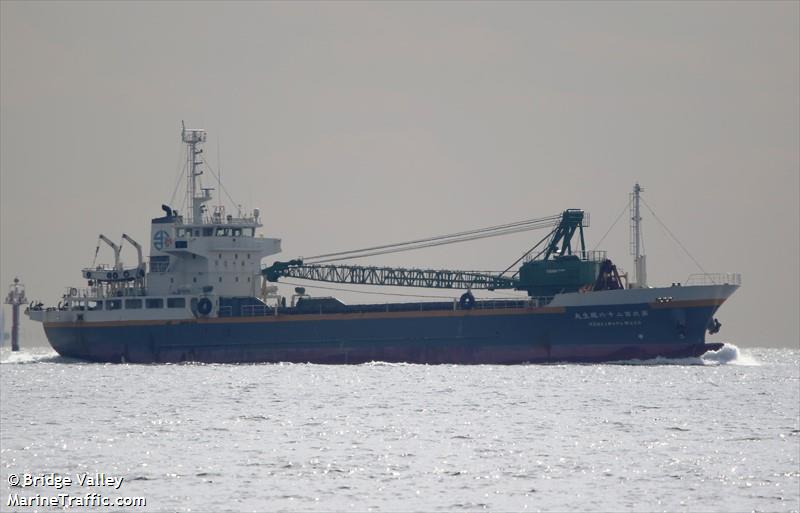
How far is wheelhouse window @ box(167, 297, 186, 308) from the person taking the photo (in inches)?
2948

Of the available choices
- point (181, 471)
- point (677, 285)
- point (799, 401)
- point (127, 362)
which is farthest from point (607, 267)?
point (181, 471)

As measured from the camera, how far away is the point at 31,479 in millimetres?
27797

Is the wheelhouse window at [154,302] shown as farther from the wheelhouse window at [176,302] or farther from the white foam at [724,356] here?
the white foam at [724,356]

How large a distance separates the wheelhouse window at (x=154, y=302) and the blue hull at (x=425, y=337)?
121 centimetres

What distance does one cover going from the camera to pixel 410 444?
34.0 meters

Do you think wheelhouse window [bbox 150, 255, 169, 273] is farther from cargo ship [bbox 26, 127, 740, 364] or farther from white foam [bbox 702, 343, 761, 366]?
white foam [bbox 702, 343, 761, 366]

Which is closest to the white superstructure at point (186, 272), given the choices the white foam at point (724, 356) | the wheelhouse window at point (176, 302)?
the wheelhouse window at point (176, 302)

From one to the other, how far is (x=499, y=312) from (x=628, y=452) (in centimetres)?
3547

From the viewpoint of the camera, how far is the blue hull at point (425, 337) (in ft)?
217

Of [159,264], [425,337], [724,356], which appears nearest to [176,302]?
[159,264]

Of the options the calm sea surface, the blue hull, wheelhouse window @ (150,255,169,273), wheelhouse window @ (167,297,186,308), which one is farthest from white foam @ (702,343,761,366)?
wheelhouse window @ (150,255,169,273)

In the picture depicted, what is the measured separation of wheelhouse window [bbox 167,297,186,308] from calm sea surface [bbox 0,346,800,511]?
1645 centimetres

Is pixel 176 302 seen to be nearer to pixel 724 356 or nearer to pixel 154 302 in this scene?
pixel 154 302

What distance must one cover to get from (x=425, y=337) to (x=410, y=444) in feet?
115
